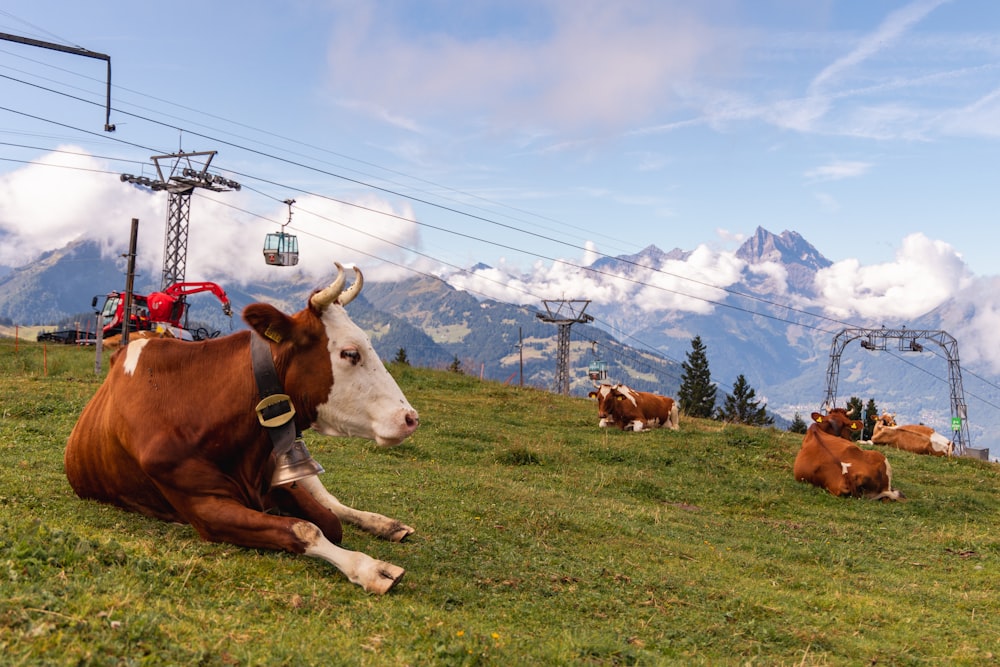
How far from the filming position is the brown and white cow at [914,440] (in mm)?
30016

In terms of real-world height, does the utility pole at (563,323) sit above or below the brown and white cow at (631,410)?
above

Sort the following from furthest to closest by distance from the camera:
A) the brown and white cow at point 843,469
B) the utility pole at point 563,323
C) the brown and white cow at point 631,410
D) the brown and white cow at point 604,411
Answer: the utility pole at point 563,323 < the brown and white cow at point 631,410 < the brown and white cow at point 604,411 < the brown and white cow at point 843,469

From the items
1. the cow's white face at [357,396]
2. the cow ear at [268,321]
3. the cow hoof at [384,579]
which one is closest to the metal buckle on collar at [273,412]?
the cow's white face at [357,396]

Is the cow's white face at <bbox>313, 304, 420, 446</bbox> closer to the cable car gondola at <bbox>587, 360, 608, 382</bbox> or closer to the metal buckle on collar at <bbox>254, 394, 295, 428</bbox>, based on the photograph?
the metal buckle on collar at <bbox>254, 394, 295, 428</bbox>

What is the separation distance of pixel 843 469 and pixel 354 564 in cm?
1291

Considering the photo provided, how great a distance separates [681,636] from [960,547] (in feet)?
27.2

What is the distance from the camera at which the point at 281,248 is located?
180 feet

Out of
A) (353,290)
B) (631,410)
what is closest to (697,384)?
(631,410)

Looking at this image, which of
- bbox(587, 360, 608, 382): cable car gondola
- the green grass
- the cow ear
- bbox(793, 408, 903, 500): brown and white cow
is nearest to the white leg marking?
the green grass

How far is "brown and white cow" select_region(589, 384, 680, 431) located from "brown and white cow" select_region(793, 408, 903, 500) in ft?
24.7

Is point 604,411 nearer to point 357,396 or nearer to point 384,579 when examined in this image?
point 357,396

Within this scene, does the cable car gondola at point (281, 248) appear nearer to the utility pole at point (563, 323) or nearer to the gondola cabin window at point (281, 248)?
the gondola cabin window at point (281, 248)

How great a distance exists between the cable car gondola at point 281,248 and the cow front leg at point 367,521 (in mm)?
46576

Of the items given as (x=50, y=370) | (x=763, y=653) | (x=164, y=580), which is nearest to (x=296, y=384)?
(x=164, y=580)
